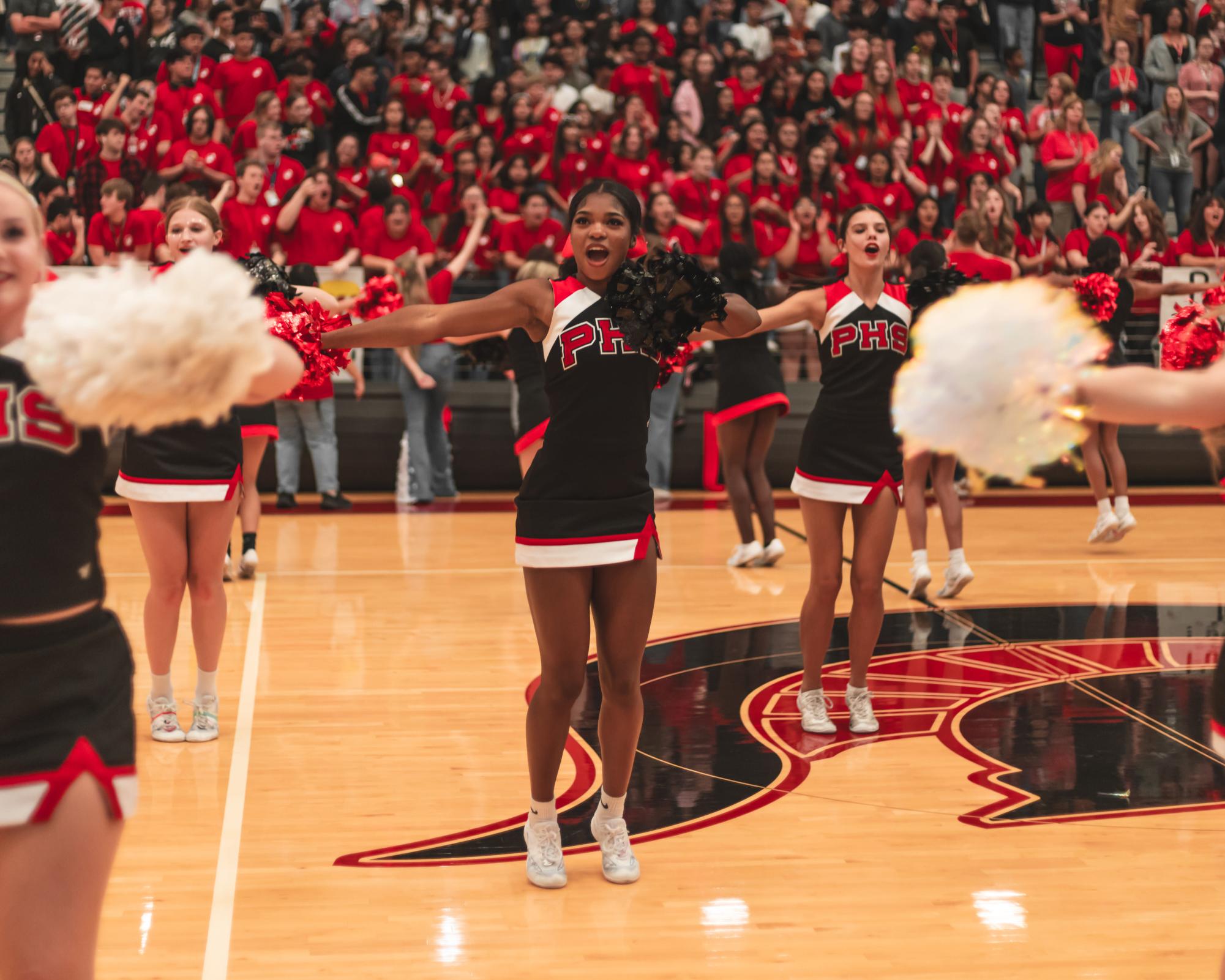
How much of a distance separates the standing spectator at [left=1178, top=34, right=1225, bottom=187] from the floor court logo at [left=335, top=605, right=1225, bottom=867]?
27.0 ft

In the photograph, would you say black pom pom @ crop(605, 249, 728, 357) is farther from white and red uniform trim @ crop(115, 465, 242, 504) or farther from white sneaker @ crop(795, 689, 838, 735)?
white sneaker @ crop(795, 689, 838, 735)

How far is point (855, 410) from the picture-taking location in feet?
15.7

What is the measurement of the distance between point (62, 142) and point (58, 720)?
33.8ft

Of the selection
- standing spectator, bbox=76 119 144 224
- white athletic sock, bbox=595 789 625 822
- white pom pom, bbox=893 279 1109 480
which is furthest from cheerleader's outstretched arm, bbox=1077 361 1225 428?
standing spectator, bbox=76 119 144 224

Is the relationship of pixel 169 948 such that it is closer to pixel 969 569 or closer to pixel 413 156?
pixel 969 569

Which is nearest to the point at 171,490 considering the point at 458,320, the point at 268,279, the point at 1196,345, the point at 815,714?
the point at 268,279

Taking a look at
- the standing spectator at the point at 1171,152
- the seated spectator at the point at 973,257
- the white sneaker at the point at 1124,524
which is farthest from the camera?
the standing spectator at the point at 1171,152

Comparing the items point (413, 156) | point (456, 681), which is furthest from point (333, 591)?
point (413, 156)

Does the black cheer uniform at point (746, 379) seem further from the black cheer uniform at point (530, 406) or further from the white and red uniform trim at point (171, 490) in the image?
the white and red uniform trim at point (171, 490)

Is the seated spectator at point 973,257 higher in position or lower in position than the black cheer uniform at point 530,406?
higher

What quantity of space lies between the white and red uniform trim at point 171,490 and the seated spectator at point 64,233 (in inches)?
241

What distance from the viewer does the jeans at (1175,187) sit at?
13.5 metres

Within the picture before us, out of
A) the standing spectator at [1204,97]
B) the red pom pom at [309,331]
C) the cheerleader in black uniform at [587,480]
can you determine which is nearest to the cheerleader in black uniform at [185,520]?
the red pom pom at [309,331]

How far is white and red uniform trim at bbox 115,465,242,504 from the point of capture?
176 inches
